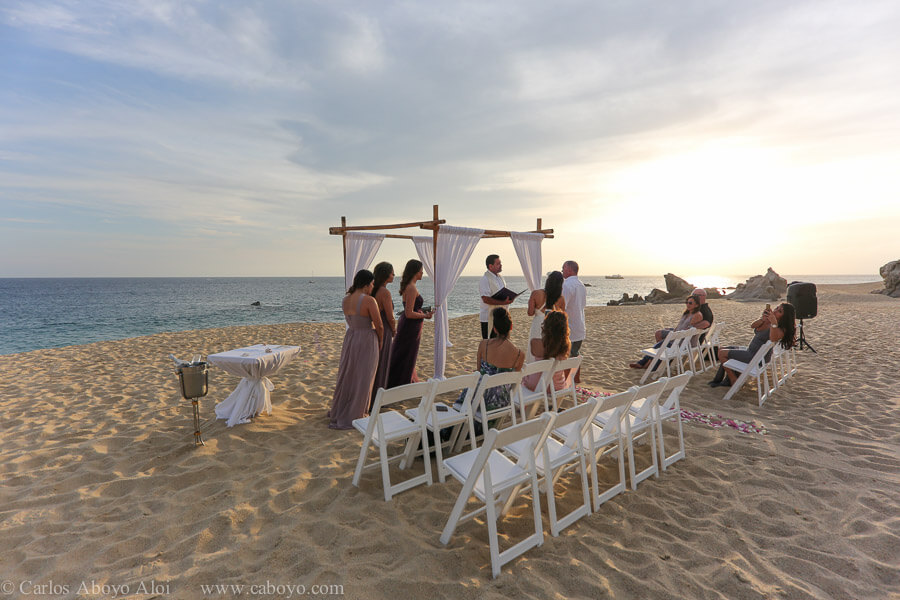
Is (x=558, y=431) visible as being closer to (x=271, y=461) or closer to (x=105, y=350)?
(x=271, y=461)

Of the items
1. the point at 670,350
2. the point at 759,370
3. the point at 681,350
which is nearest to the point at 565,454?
the point at 759,370

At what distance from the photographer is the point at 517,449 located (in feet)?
7.95

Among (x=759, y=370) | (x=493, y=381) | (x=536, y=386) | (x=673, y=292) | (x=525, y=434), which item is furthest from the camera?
(x=673, y=292)

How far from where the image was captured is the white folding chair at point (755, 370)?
15.4 ft

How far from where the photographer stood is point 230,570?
2115 mm

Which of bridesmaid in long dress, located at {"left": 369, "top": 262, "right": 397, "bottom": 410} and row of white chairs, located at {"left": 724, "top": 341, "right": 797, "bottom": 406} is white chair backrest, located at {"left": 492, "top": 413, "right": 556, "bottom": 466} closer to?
bridesmaid in long dress, located at {"left": 369, "top": 262, "right": 397, "bottom": 410}

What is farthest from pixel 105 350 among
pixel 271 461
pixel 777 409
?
pixel 777 409

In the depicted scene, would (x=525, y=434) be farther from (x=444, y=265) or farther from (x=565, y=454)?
(x=444, y=265)

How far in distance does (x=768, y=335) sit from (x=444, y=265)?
452 cm

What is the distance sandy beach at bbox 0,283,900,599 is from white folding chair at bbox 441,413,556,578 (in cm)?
11

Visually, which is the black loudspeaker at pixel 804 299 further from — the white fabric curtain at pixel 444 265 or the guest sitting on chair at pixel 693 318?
the white fabric curtain at pixel 444 265

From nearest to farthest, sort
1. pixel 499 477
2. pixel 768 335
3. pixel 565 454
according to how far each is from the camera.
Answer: pixel 499 477
pixel 565 454
pixel 768 335

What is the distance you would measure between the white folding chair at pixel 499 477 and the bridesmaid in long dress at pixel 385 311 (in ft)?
7.48

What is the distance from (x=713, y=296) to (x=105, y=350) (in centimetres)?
3194
